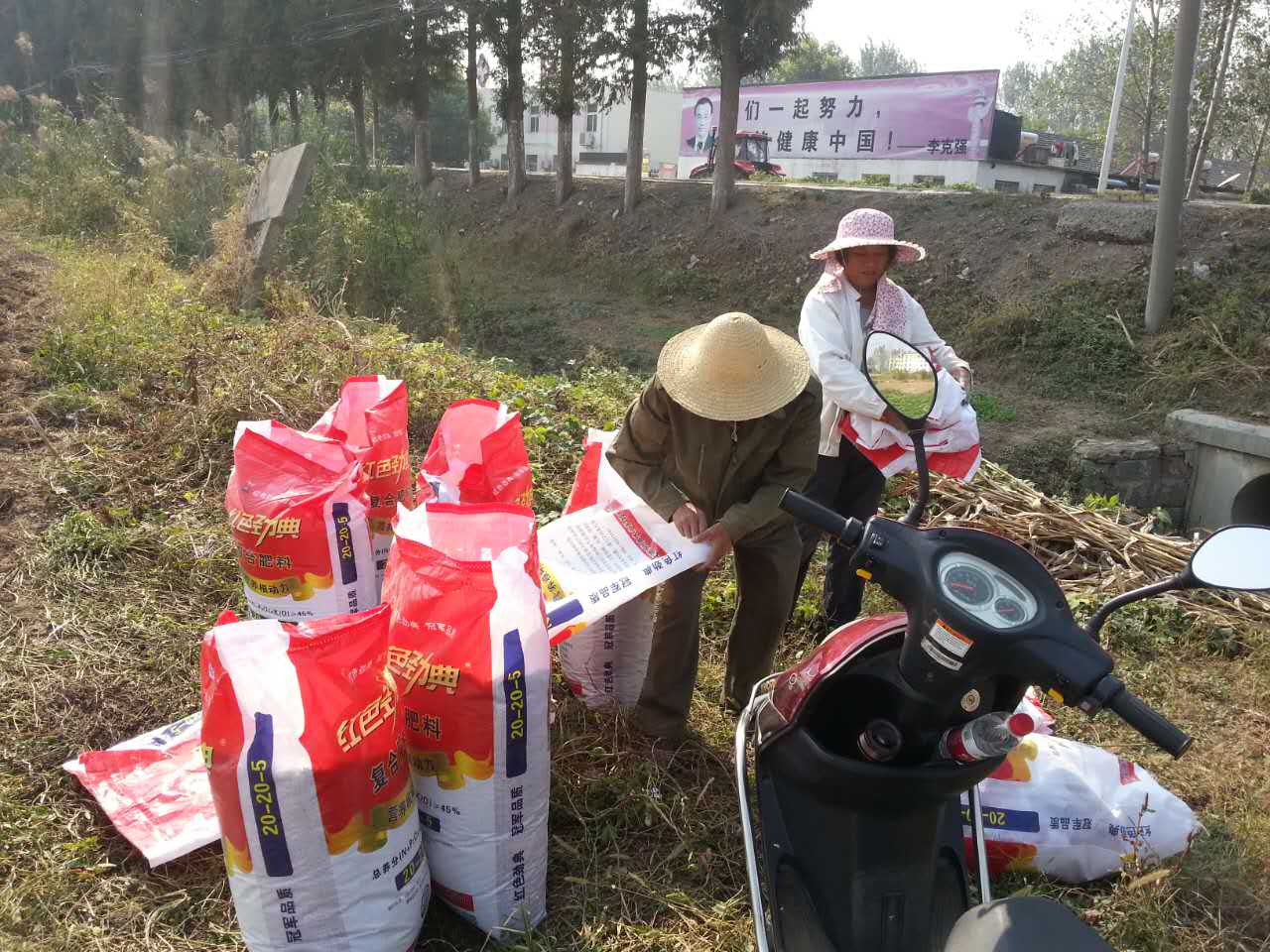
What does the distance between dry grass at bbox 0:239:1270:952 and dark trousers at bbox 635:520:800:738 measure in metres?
0.13

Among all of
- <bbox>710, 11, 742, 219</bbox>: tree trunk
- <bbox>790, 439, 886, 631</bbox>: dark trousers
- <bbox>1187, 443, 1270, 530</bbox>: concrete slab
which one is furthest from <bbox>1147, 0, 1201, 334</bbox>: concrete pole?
<bbox>790, 439, 886, 631</bbox>: dark trousers

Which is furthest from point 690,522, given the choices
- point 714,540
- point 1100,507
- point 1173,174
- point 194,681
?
point 1173,174

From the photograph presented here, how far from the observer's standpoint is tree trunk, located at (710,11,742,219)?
47.5 feet

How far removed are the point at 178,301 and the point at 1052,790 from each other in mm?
7452

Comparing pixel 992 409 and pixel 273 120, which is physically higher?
pixel 273 120

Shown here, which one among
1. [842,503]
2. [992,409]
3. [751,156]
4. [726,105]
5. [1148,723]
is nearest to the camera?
[1148,723]

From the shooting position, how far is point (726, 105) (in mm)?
14938

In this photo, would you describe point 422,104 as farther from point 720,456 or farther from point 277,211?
point 720,456

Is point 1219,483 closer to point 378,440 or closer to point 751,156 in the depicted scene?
point 378,440

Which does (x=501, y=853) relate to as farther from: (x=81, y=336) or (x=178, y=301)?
(x=178, y=301)

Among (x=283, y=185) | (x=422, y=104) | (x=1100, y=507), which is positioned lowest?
(x=1100, y=507)

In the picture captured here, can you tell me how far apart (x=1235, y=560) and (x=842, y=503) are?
225cm

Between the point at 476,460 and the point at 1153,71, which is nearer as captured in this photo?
the point at 476,460

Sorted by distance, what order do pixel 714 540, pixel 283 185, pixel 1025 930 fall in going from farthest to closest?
pixel 283 185 < pixel 714 540 < pixel 1025 930
